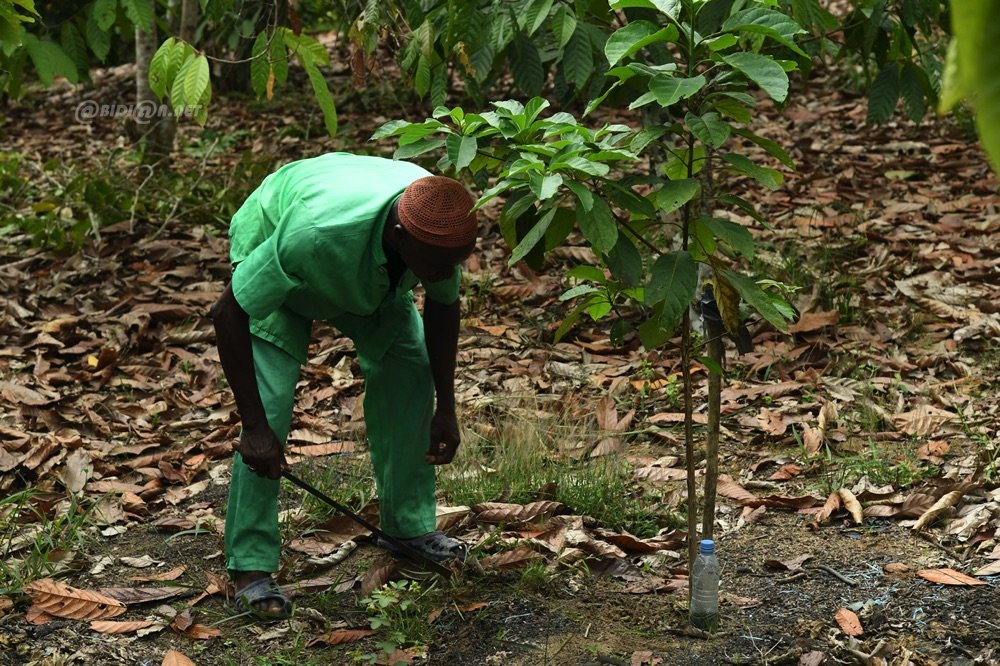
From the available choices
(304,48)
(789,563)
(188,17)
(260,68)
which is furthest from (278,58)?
(188,17)

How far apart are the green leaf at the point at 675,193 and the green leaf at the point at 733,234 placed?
17 centimetres

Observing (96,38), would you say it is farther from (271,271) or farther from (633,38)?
(633,38)

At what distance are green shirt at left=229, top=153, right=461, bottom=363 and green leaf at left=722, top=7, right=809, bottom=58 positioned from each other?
1042 millimetres

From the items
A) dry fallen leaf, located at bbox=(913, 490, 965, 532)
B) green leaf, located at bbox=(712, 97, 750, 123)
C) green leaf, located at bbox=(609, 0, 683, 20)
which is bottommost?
dry fallen leaf, located at bbox=(913, 490, 965, 532)

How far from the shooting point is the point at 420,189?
2891 mm

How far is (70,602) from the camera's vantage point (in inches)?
129

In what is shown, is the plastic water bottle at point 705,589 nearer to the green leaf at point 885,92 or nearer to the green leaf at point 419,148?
the green leaf at point 419,148

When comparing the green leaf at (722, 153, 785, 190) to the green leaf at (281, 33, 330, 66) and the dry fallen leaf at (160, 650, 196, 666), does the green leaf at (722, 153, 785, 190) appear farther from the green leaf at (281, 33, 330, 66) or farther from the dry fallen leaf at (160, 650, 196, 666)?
the dry fallen leaf at (160, 650, 196, 666)

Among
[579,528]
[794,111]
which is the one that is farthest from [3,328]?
[794,111]

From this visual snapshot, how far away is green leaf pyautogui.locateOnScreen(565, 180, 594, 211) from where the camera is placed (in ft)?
7.96

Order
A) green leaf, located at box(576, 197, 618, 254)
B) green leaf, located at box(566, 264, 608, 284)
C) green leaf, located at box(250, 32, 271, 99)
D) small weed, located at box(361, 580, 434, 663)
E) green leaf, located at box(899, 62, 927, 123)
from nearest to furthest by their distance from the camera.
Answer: green leaf, located at box(576, 197, 618, 254), green leaf, located at box(566, 264, 608, 284), small weed, located at box(361, 580, 434, 663), green leaf, located at box(250, 32, 271, 99), green leaf, located at box(899, 62, 927, 123)

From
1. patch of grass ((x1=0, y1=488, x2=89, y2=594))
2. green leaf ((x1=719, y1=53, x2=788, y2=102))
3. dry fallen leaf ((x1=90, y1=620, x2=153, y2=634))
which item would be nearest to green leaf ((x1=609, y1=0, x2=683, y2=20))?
green leaf ((x1=719, y1=53, x2=788, y2=102))

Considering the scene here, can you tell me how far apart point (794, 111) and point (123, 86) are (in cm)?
530

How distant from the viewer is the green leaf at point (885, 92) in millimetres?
4715
